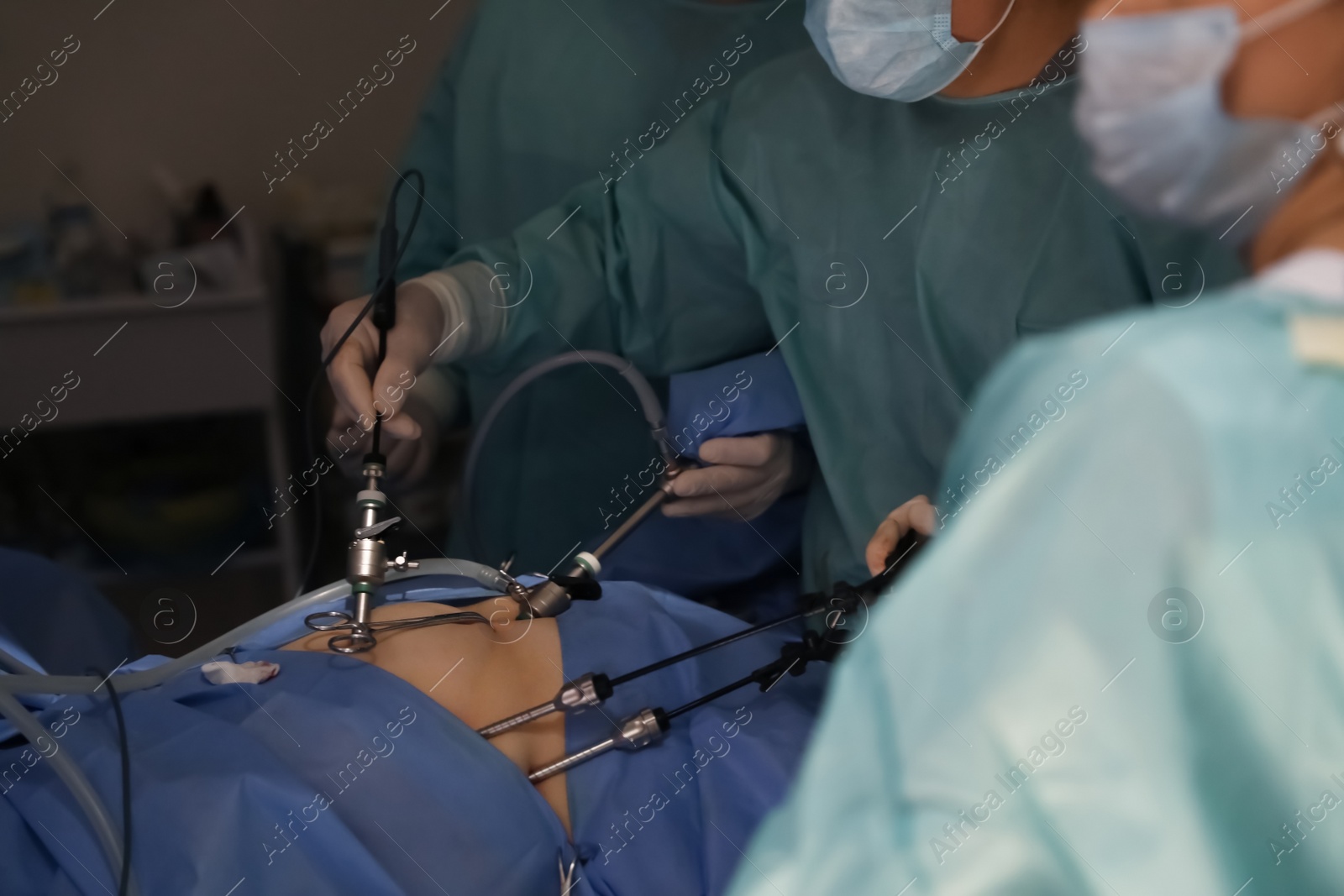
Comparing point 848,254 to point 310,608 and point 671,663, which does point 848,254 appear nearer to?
point 671,663

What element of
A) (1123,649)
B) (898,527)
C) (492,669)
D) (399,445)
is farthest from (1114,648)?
(399,445)

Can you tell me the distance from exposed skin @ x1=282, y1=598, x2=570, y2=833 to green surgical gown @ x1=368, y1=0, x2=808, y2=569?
491mm

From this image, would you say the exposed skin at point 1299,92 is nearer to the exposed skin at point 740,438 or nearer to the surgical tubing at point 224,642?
Result: the exposed skin at point 740,438

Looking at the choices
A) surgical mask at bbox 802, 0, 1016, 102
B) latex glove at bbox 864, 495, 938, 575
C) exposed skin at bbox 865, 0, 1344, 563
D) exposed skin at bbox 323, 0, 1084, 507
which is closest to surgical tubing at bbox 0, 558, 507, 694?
exposed skin at bbox 323, 0, 1084, 507

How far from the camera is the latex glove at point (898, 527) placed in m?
0.84

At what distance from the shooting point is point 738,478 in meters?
1.15

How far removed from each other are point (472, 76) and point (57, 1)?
108 cm

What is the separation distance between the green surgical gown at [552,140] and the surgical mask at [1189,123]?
0.84 m

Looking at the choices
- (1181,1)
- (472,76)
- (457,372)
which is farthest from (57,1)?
(1181,1)

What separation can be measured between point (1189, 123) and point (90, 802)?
2.75 ft

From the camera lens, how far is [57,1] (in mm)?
1945

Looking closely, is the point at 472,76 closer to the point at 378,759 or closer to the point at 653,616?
the point at 653,616

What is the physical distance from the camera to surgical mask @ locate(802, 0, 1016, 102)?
920 millimetres

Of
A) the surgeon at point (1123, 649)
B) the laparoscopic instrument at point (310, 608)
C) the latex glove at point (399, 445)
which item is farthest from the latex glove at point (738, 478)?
the surgeon at point (1123, 649)
